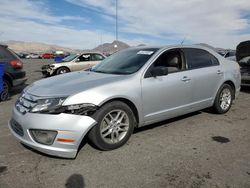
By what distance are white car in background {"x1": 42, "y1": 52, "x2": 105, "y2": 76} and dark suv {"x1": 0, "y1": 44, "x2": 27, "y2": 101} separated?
5.82 meters

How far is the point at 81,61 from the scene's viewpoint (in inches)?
567

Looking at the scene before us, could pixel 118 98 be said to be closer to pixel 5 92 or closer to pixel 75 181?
pixel 75 181

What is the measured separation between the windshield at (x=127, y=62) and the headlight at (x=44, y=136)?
1.63m

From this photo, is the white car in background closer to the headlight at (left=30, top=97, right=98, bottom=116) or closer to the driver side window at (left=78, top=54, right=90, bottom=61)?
the driver side window at (left=78, top=54, right=90, bottom=61)

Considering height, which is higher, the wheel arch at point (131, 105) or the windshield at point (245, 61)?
the windshield at point (245, 61)

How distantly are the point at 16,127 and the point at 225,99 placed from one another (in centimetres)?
438

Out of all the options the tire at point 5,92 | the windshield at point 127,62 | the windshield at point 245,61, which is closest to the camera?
the windshield at point 127,62

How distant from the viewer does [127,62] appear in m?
4.52

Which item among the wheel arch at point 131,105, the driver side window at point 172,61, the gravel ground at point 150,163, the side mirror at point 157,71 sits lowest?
the gravel ground at point 150,163

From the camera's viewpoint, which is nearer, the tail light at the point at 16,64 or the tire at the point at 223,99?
the tire at the point at 223,99

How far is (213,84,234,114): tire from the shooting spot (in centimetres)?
539

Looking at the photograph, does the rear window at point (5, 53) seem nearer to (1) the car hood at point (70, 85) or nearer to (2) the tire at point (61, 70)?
(1) the car hood at point (70, 85)

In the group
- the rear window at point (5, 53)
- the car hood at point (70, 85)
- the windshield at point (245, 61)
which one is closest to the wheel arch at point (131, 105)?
the car hood at point (70, 85)

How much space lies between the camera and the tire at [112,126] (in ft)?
11.4
